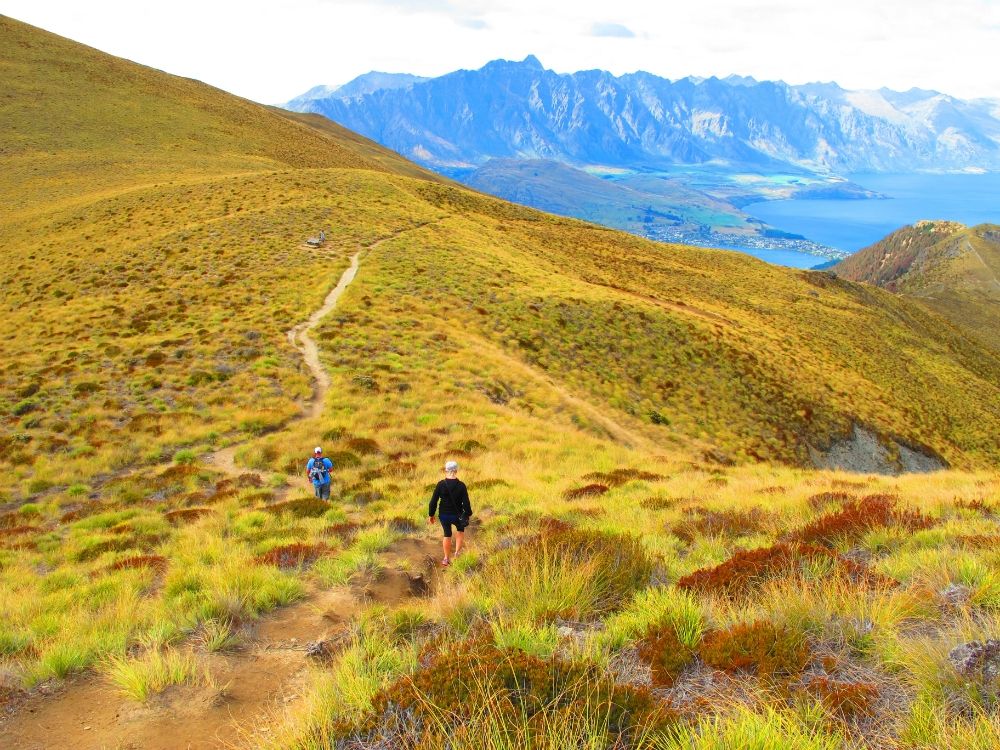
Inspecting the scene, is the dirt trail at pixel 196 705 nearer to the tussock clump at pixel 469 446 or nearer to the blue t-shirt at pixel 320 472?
the blue t-shirt at pixel 320 472

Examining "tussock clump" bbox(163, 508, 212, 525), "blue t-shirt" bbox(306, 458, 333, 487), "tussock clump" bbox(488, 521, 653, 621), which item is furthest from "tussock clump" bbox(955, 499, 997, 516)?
"tussock clump" bbox(163, 508, 212, 525)

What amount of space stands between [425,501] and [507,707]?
33.4ft

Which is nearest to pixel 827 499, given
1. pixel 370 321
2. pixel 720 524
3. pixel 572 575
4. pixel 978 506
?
pixel 978 506

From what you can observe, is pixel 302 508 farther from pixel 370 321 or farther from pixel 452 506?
pixel 370 321

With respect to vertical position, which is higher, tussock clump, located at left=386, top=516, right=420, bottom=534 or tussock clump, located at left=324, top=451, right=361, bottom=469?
tussock clump, located at left=386, top=516, right=420, bottom=534

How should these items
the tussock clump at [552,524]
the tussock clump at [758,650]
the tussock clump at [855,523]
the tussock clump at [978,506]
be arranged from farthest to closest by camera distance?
the tussock clump at [552,524] → the tussock clump at [978,506] → the tussock clump at [855,523] → the tussock clump at [758,650]

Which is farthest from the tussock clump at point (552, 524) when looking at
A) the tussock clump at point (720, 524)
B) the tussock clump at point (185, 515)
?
the tussock clump at point (185, 515)

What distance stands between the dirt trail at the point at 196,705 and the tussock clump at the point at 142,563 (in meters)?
4.09

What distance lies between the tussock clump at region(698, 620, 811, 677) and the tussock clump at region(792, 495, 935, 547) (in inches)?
143

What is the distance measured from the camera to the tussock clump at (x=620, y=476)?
15903 millimetres

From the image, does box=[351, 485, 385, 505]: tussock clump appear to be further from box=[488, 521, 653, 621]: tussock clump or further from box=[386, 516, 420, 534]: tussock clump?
box=[488, 521, 653, 621]: tussock clump

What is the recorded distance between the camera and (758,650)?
4.57 metres

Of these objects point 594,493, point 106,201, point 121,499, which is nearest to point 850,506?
point 594,493

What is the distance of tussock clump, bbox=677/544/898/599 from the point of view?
19.9 ft
